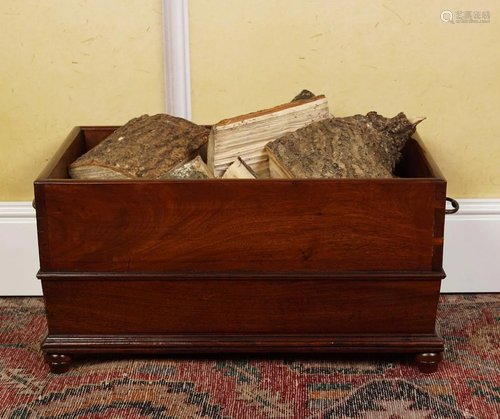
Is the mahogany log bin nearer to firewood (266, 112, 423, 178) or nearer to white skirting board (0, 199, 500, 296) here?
firewood (266, 112, 423, 178)

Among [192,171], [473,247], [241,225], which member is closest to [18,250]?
[192,171]

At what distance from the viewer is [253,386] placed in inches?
70.2

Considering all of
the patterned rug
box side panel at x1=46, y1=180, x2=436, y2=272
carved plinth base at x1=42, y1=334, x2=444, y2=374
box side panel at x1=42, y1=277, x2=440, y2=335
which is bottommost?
the patterned rug

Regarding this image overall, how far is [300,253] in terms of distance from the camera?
1750mm

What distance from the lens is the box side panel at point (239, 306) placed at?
69.9 inches

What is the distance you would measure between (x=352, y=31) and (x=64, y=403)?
125 centimetres

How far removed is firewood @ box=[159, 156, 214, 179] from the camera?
70.6 inches

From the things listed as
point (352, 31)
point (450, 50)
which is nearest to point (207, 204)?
point (352, 31)

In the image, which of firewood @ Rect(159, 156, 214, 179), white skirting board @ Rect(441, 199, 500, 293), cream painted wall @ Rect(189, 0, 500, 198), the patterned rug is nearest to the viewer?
the patterned rug

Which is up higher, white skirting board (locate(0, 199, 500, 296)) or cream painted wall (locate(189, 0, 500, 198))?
cream painted wall (locate(189, 0, 500, 198))

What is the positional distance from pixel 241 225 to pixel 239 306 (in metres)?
0.21

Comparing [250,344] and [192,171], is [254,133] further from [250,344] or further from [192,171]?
[250,344]

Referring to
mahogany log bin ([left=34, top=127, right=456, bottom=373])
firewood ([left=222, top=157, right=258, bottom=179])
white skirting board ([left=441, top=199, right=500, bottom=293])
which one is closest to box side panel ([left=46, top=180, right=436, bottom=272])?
mahogany log bin ([left=34, top=127, right=456, bottom=373])

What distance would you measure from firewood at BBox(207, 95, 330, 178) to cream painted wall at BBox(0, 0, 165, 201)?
42 centimetres
